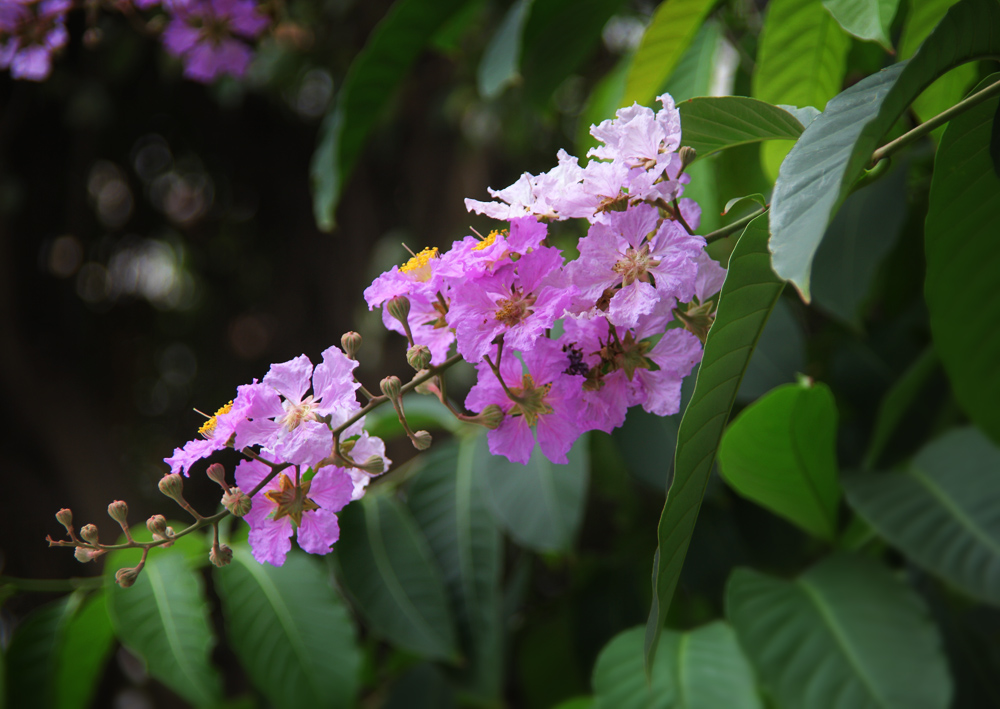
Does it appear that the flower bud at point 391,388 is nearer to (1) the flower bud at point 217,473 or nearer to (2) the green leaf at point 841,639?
(1) the flower bud at point 217,473

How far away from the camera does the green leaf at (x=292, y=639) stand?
107 centimetres

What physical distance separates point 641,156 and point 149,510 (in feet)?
8.27

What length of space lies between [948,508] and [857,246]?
1.42 feet

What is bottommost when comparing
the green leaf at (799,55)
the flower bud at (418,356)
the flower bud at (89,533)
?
the flower bud at (89,533)

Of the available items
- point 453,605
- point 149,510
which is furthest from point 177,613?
point 149,510

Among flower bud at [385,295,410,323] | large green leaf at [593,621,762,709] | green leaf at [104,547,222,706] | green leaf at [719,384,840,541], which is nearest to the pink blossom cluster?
flower bud at [385,295,410,323]

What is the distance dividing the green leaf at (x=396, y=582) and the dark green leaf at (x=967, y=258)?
31.3 inches

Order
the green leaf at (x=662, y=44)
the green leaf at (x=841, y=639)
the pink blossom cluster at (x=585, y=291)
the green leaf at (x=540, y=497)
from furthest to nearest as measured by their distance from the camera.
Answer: the green leaf at (x=540, y=497) → the green leaf at (x=662, y=44) → the green leaf at (x=841, y=639) → the pink blossom cluster at (x=585, y=291)

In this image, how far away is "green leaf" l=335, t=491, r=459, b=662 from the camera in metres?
1.07

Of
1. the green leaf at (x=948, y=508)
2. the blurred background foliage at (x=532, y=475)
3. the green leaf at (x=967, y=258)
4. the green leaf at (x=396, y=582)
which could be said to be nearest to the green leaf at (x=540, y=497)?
the blurred background foliage at (x=532, y=475)

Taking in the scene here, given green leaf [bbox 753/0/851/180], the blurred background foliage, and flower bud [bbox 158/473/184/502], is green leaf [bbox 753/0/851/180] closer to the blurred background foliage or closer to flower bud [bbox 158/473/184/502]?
the blurred background foliage

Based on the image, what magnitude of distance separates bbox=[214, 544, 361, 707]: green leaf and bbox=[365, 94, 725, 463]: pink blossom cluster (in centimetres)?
66

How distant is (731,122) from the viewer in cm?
58

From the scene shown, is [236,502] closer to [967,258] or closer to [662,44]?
[967,258]
